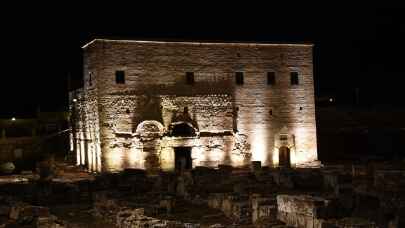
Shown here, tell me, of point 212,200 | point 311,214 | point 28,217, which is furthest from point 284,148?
point 311,214

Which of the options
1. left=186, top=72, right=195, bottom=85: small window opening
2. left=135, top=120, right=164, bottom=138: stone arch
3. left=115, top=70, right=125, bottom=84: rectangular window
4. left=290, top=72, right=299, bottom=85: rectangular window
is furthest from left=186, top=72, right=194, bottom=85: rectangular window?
left=290, top=72, right=299, bottom=85: rectangular window

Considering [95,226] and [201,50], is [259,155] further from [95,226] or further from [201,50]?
[95,226]

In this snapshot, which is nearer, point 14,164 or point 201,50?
point 201,50

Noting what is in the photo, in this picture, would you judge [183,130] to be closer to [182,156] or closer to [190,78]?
[182,156]

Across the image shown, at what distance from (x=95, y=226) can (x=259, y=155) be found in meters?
19.6

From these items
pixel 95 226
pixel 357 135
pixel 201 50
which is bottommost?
pixel 95 226

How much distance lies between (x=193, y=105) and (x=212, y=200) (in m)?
15.6

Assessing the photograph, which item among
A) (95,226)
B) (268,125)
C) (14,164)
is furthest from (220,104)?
(95,226)

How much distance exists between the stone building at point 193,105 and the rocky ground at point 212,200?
2091mm

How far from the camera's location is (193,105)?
3478 cm

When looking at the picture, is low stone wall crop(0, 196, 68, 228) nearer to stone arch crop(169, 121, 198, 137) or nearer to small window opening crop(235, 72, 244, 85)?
stone arch crop(169, 121, 198, 137)

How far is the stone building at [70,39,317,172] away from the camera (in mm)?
33125

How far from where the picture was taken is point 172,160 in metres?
34.0

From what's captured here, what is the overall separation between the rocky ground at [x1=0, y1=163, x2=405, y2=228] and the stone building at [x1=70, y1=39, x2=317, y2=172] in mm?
2091
